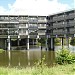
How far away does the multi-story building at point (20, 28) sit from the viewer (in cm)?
7544

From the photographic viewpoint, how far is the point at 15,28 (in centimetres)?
7606

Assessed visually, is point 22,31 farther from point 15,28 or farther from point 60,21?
point 60,21

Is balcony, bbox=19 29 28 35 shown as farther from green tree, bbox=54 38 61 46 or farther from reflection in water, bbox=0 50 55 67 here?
reflection in water, bbox=0 50 55 67

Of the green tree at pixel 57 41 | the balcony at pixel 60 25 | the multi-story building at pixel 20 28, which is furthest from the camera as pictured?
the green tree at pixel 57 41

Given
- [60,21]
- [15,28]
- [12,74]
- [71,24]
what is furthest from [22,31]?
[12,74]

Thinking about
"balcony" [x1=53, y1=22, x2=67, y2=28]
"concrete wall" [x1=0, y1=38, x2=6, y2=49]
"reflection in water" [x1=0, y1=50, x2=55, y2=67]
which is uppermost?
"balcony" [x1=53, y1=22, x2=67, y2=28]

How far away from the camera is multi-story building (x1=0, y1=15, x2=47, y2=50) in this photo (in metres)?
75.4

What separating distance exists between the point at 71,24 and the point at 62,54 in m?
46.1

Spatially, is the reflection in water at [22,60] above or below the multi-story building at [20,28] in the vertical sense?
below

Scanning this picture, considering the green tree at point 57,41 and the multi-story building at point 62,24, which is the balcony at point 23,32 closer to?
the multi-story building at point 62,24

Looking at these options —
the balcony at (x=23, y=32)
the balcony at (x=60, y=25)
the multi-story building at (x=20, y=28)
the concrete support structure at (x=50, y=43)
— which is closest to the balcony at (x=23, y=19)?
the multi-story building at (x=20, y=28)

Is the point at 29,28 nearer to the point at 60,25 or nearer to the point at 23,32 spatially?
the point at 23,32

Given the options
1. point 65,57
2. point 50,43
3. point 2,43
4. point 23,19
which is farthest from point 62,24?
point 65,57

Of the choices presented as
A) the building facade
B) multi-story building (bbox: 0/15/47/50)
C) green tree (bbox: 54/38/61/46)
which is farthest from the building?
green tree (bbox: 54/38/61/46)
